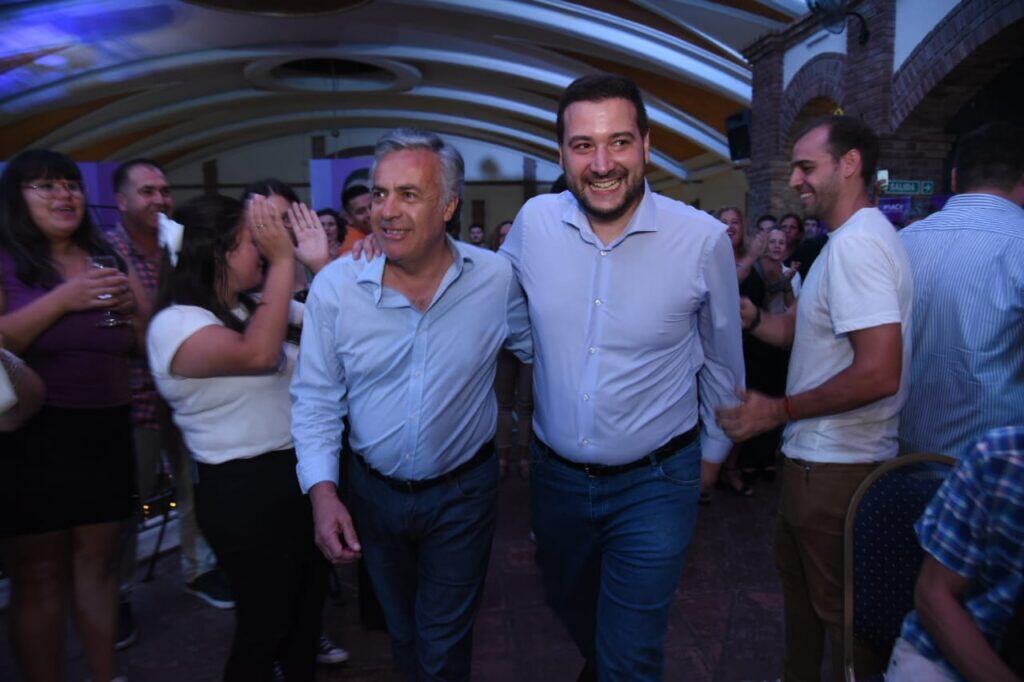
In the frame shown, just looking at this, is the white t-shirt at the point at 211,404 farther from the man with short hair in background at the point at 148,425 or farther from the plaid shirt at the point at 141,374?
the plaid shirt at the point at 141,374

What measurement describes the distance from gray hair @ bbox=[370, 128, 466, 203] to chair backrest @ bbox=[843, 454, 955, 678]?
4.42 ft

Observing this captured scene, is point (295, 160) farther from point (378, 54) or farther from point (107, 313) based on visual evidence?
point (107, 313)

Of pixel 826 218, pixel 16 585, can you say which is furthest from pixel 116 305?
pixel 826 218

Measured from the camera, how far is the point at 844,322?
1940 millimetres

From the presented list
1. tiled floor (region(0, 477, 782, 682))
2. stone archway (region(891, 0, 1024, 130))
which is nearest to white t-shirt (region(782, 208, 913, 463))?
tiled floor (region(0, 477, 782, 682))

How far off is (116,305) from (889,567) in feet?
7.35

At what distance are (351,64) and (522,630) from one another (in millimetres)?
16657

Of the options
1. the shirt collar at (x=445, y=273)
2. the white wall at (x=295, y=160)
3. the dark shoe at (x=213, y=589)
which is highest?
the white wall at (x=295, y=160)

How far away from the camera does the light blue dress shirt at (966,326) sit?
2145 mm

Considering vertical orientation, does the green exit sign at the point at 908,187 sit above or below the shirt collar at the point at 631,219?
above

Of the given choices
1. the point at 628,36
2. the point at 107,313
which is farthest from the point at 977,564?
the point at 628,36

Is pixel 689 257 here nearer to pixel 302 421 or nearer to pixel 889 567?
pixel 889 567

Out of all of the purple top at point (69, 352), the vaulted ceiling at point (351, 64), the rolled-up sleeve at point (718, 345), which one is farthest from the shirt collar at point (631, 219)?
the vaulted ceiling at point (351, 64)

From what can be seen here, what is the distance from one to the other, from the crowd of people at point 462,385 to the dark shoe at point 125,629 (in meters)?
0.74
